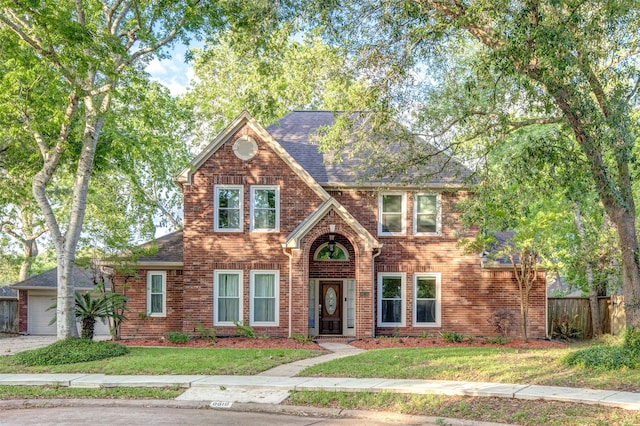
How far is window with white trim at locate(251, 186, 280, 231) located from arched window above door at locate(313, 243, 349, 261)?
1752mm

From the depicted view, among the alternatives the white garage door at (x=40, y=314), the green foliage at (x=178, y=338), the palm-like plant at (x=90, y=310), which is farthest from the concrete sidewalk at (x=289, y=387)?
the white garage door at (x=40, y=314)

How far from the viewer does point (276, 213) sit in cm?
1984

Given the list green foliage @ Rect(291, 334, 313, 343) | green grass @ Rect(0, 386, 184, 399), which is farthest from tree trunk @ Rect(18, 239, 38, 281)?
green grass @ Rect(0, 386, 184, 399)

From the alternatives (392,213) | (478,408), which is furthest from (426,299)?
(478,408)

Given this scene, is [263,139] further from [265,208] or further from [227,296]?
[227,296]

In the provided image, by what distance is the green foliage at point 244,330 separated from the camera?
18.9 metres

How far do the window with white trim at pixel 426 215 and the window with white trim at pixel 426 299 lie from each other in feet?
5.07

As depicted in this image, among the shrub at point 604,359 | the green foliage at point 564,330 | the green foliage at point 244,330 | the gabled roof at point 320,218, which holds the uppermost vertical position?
the gabled roof at point 320,218

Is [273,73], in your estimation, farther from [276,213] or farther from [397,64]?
[276,213]

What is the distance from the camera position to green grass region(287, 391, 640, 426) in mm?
8188

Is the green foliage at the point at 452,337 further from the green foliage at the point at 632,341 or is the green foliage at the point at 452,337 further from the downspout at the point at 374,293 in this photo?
the green foliage at the point at 632,341

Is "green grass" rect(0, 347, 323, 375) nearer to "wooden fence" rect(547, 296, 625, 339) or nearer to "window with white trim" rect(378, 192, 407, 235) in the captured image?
"window with white trim" rect(378, 192, 407, 235)

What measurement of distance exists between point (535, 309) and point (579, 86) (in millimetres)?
10676

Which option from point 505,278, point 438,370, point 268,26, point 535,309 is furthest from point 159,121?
point 535,309
